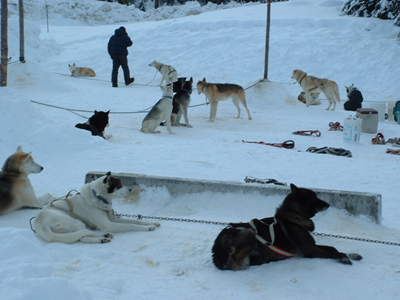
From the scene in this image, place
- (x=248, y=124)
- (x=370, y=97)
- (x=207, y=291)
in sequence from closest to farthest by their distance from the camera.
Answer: (x=207, y=291) < (x=248, y=124) < (x=370, y=97)

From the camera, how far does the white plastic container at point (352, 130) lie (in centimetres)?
896

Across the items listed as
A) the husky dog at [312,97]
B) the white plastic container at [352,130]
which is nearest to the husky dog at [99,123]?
the white plastic container at [352,130]

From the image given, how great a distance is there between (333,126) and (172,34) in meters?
13.4

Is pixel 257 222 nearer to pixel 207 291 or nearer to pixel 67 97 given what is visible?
pixel 207 291

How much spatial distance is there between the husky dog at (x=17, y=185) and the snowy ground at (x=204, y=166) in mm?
136

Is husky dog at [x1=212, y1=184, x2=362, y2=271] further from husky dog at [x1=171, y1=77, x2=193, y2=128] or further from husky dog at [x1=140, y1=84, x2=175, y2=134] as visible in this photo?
husky dog at [x1=171, y1=77, x2=193, y2=128]

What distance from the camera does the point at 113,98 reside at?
45.4 ft

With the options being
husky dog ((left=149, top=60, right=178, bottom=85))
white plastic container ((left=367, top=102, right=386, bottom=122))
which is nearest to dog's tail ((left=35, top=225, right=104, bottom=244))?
white plastic container ((left=367, top=102, right=386, bottom=122))

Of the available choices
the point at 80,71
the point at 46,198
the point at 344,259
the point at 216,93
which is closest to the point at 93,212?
the point at 46,198

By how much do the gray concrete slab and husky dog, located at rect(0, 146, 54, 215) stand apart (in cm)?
73

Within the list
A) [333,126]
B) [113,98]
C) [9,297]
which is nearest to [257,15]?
[113,98]

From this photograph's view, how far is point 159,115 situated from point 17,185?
5.16 meters

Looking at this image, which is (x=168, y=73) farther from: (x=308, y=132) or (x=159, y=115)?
(x=308, y=132)

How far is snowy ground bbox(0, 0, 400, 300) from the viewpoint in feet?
10.3
